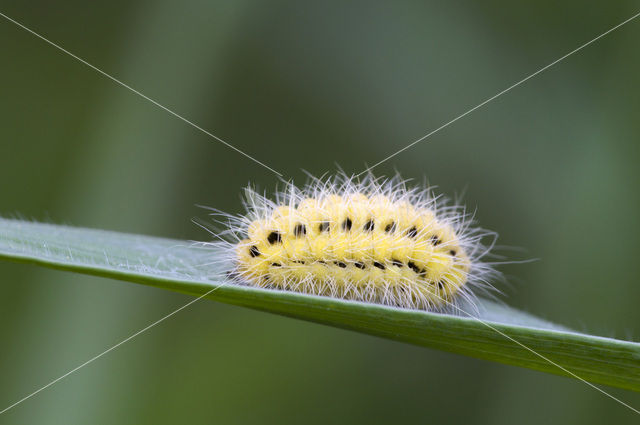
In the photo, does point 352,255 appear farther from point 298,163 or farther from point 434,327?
point 298,163

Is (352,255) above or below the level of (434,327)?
above

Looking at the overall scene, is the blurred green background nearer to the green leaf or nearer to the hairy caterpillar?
the hairy caterpillar

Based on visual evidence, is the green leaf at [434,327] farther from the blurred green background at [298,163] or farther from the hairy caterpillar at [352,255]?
the blurred green background at [298,163]

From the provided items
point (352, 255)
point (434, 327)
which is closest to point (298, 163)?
point (352, 255)

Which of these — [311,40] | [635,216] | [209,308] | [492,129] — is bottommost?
[209,308]

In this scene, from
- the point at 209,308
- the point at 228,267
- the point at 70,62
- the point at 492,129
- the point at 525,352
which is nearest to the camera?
the point at 525,352

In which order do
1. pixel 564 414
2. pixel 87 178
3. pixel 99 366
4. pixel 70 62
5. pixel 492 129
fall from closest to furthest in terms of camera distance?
pixel 99 366 < pixel 564 414 < pixel 87 178 < pixel 492 129 < pixel 70 62

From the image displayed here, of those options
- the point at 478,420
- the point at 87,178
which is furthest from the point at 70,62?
the point at 478,420

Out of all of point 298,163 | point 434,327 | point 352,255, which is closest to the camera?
point 434,327

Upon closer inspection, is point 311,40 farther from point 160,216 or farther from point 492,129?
point 160,216
